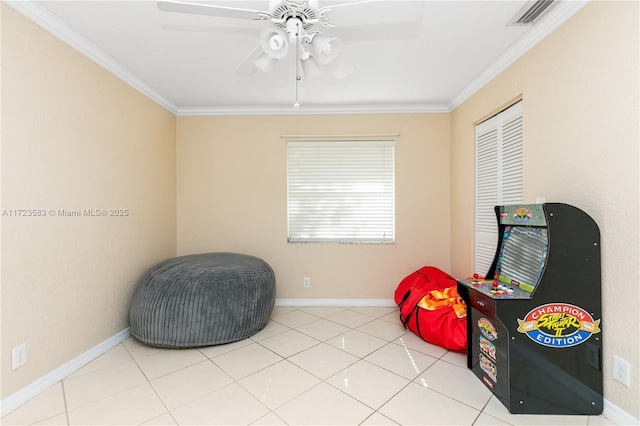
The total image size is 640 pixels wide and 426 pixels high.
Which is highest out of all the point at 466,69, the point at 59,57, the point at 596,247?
the point at 466,69

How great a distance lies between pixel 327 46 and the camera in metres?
1.55

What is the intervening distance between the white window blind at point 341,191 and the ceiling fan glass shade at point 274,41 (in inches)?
79.8

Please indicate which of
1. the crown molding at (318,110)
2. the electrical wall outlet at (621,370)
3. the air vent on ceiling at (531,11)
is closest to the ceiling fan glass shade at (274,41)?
the air vent on ceiling at (531,11)

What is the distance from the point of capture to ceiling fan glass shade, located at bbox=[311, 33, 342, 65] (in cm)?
154

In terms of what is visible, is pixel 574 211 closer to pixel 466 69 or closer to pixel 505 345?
pixel 505 345

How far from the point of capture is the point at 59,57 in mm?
2020

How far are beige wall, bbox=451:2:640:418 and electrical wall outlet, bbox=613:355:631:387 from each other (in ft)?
0.08

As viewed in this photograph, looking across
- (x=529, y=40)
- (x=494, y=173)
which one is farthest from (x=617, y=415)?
(x=529, y=40)

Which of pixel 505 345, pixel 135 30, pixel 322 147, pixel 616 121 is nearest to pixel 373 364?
A: pixel 505 345

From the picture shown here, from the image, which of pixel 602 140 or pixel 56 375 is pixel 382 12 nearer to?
pixel 602 140

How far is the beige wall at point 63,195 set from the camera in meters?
1.74

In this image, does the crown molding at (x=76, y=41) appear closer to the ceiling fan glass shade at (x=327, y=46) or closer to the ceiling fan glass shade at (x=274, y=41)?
the ceiling fan glass shade at (x=274, y=41)

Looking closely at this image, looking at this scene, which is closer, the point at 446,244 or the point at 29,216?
the point at 29,216

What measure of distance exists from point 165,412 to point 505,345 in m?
2.07
